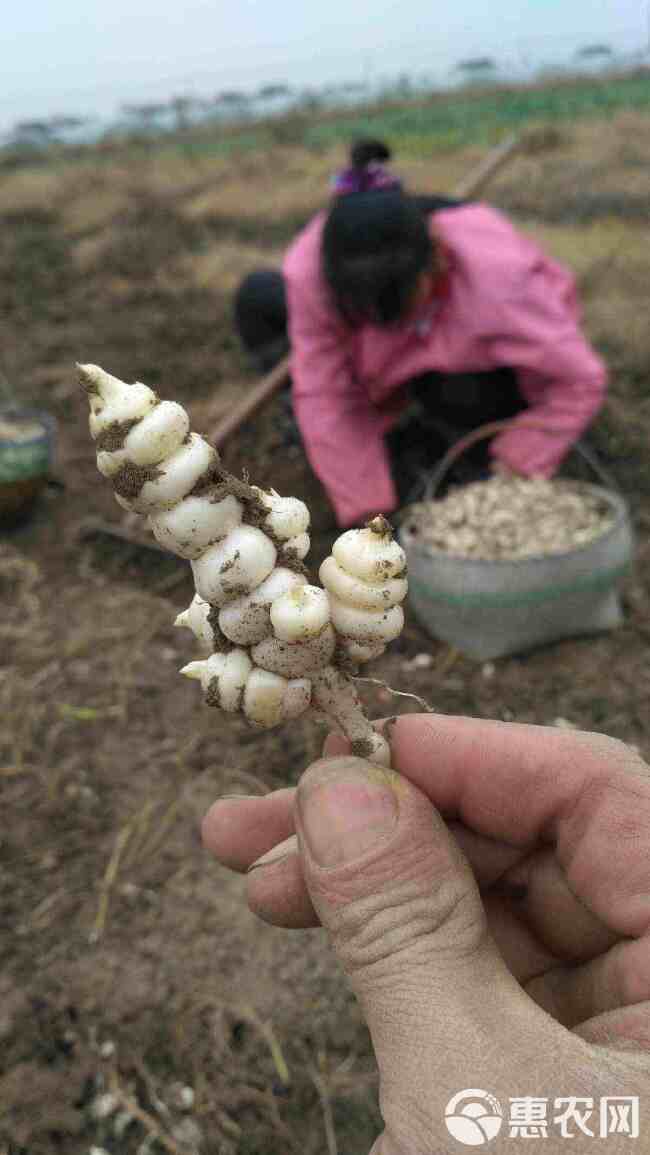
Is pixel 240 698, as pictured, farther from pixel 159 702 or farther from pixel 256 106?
pixel 256 106

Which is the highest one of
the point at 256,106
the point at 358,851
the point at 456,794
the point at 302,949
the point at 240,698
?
the point at 256,106

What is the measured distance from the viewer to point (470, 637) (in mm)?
2400

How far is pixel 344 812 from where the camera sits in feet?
2.96

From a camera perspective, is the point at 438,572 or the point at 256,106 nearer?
the point at 438,572

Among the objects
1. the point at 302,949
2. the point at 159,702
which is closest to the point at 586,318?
the point at 159,702

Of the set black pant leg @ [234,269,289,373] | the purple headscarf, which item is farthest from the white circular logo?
black pant leg @ [234,269,289,373]

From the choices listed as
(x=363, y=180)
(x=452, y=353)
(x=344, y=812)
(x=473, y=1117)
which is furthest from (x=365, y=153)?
(x=473, y=1117)

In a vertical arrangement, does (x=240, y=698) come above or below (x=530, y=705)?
above

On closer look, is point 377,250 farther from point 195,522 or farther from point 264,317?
point 195,522

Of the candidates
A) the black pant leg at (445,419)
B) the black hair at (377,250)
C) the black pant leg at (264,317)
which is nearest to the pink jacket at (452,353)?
the black pant leg at (445,419)

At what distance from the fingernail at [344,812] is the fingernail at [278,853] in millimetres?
280

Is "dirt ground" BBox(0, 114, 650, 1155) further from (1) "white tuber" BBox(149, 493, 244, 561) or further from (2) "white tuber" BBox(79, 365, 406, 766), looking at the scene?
(1) "white tuber" BBox(149, 493, 244, 561)

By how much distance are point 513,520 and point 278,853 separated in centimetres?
142

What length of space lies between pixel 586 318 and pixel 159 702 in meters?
3.10
